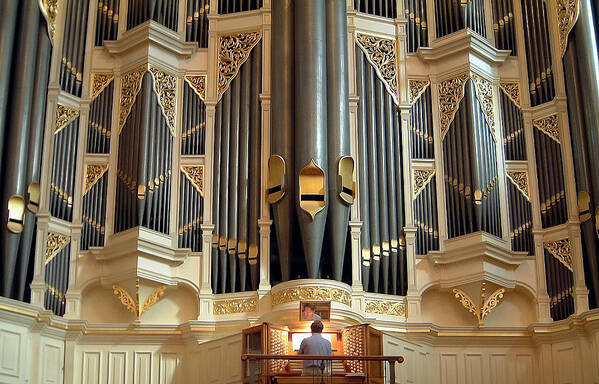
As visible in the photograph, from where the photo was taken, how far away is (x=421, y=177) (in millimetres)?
20141

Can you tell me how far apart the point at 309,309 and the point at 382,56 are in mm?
5840

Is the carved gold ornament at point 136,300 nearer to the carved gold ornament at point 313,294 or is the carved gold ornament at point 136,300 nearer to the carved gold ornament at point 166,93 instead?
the carved gold ornament at point 313,294

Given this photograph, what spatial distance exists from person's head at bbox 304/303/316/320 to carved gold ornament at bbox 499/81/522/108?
6.11 m

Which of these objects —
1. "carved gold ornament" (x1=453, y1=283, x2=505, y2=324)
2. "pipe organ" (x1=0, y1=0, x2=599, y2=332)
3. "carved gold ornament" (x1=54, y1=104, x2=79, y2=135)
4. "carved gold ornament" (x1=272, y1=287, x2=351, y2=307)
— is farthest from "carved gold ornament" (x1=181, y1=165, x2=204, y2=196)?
"carved gold ornament" (x1=453, y1=283, x2=505, y2=324)

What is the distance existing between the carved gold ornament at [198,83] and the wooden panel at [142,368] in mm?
5125

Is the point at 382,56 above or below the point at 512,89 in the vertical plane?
above

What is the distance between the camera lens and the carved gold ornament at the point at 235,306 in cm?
1900

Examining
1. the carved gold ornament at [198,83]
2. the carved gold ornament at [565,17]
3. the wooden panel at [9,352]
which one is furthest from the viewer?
the carved gold ornament at [198,83]

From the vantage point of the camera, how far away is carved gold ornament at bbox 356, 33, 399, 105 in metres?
20.8

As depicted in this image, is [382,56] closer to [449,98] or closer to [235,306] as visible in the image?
[449,98]

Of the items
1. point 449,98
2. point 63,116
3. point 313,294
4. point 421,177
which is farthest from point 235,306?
point 449,98

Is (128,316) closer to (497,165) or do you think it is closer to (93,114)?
(93,114)

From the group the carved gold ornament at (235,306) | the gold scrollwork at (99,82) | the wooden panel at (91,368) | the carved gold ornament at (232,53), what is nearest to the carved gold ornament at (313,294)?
the carved gold ornament at (235,306)

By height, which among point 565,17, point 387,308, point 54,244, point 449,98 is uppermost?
point 565,17
